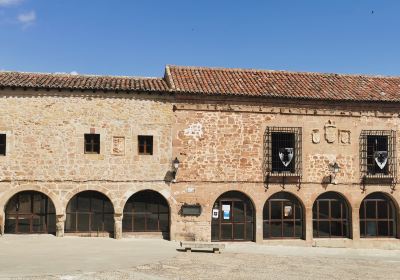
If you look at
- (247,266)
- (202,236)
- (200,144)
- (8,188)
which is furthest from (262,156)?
(8,188)

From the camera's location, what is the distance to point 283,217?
67.8 ft

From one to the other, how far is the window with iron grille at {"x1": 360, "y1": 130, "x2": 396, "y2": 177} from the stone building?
44 mm

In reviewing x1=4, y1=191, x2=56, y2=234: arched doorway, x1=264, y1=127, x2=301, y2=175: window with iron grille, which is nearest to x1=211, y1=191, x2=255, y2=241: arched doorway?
x1=264, y1=127, x2=301, y2=175: window with iron grille

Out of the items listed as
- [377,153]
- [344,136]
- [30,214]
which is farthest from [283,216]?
[30,214]

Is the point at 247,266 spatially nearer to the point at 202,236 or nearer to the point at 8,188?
the point at 202,236

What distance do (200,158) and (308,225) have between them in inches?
215

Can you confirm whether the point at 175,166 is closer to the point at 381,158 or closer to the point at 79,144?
the point at 79,144

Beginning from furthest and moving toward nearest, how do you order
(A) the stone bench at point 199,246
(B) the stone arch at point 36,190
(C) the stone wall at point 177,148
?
(C) the stone wall at point 177,148 → (B) the stone arch at point 36,190 → (A) the stone bench at point 199,246

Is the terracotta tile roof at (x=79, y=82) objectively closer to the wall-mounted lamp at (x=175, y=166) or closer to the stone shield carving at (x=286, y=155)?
the wall-mounted lamp at (x=175, y=166)

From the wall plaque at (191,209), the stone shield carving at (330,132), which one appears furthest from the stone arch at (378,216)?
the wall plaque at (191,209)

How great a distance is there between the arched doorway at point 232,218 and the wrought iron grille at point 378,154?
528 cm

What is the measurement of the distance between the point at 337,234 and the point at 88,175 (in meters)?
11.0

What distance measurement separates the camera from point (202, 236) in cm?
1941

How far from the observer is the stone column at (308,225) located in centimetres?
2039
